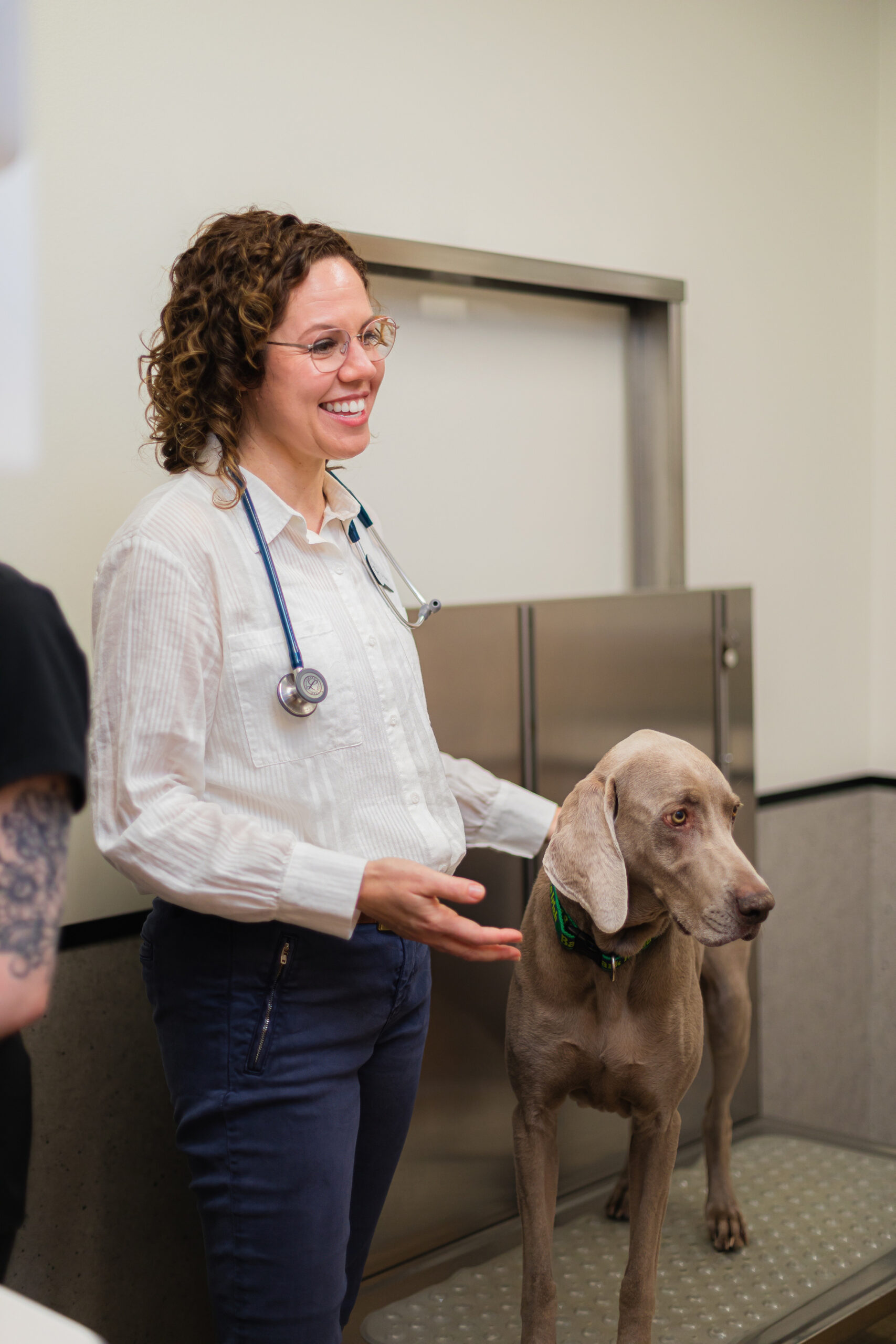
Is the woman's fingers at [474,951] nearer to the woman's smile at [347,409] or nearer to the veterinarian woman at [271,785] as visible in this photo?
the veterinarian woman at [271,785]

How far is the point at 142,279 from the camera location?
2.00 metres

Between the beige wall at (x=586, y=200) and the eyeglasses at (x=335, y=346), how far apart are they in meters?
0.57

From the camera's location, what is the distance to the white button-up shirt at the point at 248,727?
1319 millimetres

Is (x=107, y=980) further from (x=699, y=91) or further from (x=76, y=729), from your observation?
(x=699, y=91)

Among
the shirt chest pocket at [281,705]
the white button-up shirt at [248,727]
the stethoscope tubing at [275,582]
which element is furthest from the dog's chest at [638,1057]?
the stethoscope tubing at [275,582]

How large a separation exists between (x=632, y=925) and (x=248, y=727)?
666 millimetres

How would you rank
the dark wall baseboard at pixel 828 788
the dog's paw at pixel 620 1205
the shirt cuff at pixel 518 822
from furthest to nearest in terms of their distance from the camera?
the dark wall baseboard at pixel 828 788
the dog's paw at pixel 620 1205
the shirt cuff at pixel 518 822

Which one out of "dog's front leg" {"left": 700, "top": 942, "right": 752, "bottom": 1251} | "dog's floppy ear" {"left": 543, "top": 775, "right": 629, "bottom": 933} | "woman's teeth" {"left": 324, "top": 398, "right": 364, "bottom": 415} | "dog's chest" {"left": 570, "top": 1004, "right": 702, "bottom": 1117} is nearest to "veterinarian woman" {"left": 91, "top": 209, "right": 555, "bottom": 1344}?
"woman's teeth" {"left": 324, "top": 398, "right": 364, "bottom": 415}

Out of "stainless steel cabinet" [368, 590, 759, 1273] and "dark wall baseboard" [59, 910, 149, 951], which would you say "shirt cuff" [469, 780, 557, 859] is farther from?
"dark wall baseboard" [59, 910, 149, 951]

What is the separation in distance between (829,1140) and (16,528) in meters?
2.28

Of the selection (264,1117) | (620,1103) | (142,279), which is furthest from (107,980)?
(142,279)

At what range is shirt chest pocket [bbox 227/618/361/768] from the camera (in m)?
1.42

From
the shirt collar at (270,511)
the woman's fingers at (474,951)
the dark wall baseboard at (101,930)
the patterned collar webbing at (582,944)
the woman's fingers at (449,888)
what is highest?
the shirt collar at (270,511)

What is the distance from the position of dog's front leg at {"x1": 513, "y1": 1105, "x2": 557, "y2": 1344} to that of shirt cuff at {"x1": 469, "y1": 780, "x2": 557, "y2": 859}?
0.40 m
